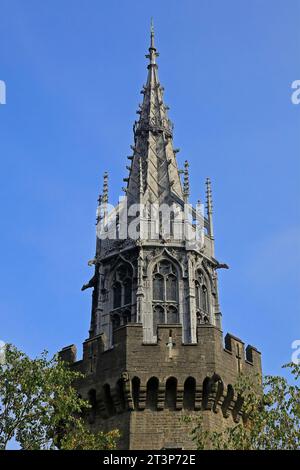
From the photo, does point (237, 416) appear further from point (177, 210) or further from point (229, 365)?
point (177, 210)

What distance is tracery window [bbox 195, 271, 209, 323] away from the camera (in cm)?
3938

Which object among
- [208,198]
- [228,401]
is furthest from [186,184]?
[228,401]

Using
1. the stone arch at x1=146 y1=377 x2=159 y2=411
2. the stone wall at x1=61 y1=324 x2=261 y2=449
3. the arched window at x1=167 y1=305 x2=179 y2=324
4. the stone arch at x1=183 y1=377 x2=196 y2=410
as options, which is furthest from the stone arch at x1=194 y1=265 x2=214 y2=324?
the stone arch at x1=146 y1=377 x2=159 y2=411

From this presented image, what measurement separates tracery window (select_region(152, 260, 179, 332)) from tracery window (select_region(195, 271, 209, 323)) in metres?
1.03

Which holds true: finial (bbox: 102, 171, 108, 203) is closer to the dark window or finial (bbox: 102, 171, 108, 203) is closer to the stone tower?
the stone tower

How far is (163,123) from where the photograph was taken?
47.3 meters

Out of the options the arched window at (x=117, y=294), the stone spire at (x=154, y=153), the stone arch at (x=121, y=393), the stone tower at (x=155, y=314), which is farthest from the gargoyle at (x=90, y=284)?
the stone arch at (x=121, y=393)

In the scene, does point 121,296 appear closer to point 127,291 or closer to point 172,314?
point 127,291

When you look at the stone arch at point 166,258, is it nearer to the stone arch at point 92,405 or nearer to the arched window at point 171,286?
the arched window at point 171,286

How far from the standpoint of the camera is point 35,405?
2855 centimetres

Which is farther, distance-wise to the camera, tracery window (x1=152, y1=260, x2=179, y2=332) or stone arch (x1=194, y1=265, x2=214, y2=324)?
stone arch (x1=194, y1=265, x2=214, y2=324)

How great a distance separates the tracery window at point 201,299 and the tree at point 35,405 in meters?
10.8

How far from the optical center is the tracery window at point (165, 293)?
126 feet
